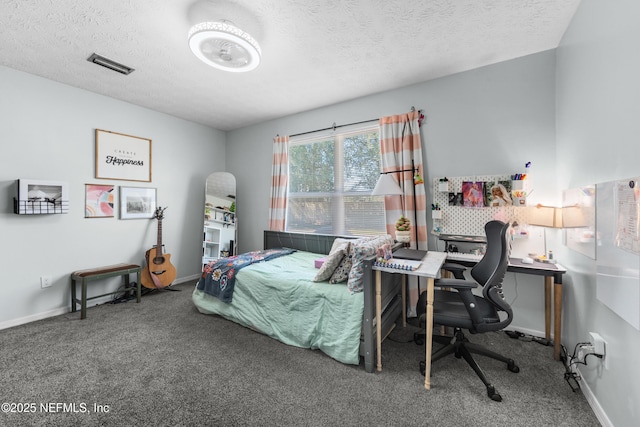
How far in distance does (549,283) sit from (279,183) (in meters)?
3.32

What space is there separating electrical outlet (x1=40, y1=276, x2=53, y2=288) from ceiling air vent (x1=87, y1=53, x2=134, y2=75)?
238cm

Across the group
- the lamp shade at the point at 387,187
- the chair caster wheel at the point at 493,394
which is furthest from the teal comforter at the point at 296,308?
the lamp shade at the point at 387,187

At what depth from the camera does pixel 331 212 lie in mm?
3627

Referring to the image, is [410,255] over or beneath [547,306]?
over

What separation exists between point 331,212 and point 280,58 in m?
1.96

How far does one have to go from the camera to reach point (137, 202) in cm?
361

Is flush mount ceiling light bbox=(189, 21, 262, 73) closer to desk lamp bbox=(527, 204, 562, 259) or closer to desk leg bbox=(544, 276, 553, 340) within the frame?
desk lamp bbox=(527, 204, 562, 259)

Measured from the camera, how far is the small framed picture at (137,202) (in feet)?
11.4

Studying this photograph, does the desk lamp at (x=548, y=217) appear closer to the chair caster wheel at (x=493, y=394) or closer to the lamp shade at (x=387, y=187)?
the lamp shade at (x=387, y=187)

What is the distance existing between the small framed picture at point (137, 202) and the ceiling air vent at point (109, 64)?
5.01 ft

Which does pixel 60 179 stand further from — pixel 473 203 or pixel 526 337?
pixel 526 337

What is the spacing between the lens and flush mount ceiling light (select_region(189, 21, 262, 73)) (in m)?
1.79

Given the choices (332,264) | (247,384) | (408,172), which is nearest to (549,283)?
(408,172)

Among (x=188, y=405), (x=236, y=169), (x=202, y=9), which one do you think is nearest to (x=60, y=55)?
(x=202, y=9)
